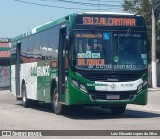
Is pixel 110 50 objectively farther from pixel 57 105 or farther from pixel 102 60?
pixel 57 105

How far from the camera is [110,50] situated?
18547mm

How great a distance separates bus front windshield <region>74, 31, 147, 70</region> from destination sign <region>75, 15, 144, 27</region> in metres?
0.32

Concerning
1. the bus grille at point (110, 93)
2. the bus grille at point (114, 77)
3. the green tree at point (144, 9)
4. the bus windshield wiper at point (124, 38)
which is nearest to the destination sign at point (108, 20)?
the bus windshield wiper at point (124, 38)

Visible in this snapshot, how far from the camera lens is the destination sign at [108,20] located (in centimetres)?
1855

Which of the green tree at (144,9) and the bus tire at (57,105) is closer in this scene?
the bus tire at (57,105)

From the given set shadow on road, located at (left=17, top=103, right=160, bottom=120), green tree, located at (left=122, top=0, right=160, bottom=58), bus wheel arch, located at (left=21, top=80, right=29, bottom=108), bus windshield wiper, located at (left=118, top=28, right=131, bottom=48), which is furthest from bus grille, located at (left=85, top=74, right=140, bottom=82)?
green tree, located at (left=122, top=0, right=160, bottom=58)

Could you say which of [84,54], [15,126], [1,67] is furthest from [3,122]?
[1,67]

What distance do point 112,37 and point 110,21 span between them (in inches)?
22.3

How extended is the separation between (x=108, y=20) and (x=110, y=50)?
1037mm

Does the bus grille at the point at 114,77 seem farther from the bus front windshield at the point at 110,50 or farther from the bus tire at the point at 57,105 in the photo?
the bus tire at the point at 57,105

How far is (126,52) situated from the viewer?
61.2ft

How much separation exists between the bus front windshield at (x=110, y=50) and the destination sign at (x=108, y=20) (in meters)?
0.32

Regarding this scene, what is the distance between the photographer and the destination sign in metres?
18.5

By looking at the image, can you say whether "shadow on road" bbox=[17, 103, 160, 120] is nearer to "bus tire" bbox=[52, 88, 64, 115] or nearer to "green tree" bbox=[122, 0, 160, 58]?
"bus tire" bbox=[52, 88, 64, 115]
